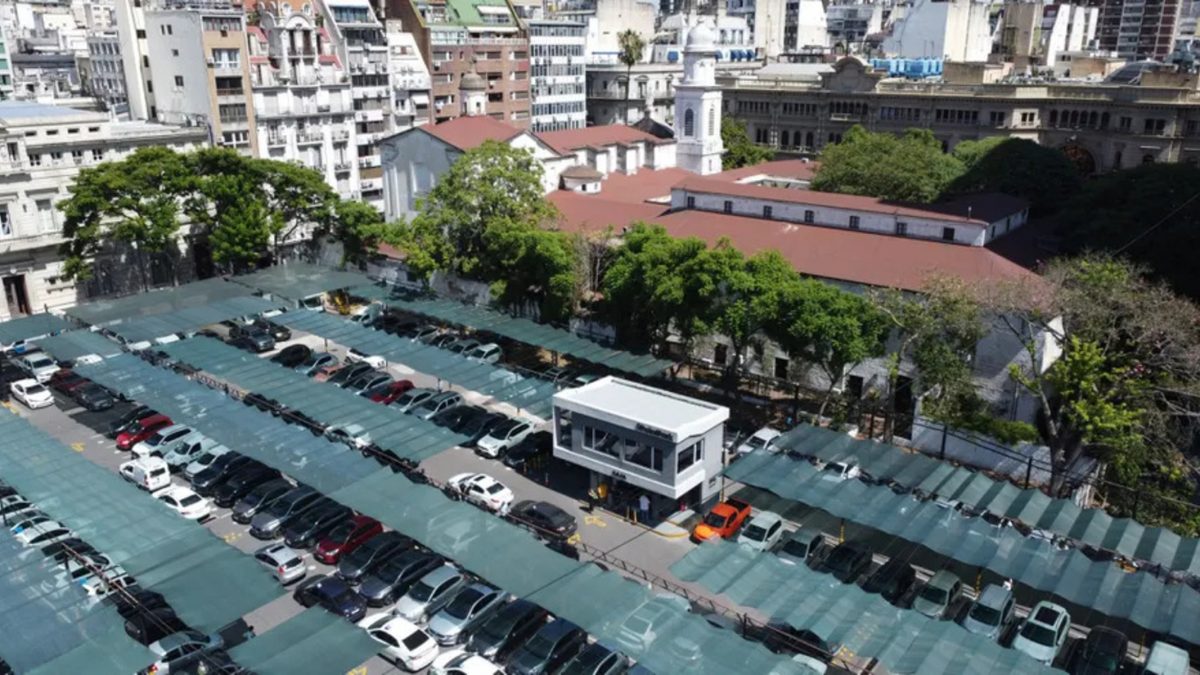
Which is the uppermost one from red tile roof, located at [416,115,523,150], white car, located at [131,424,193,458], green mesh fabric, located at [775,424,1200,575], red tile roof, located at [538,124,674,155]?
red tile roof, located at [416,115,523,150]

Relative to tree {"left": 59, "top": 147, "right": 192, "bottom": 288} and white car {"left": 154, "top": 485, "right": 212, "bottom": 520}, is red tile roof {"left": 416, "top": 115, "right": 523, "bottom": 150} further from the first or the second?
white car {"left": 154, "top": 485, "right": 212, "bottom": 520}

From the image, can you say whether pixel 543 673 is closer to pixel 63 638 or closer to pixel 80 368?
pixel 63 638

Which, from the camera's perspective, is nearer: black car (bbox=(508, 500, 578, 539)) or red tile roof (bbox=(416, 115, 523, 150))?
black car (bbox=(508, 500, 578, 539))

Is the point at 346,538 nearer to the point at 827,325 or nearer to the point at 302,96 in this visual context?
the point at 827,325

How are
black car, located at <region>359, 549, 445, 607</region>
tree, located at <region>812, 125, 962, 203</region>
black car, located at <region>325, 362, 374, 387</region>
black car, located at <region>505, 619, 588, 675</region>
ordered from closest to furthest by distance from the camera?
black car, located at <region>505, 619, 588, 675</region>, black car, located at <region>359, 549, 445, 607</region>, black car, located at <region>325, 362, 374, 387</region>, tree, located at <region>812, 125, 962, 203</region>

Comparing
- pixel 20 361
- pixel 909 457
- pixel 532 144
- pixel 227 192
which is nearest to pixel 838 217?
pixel 909 457

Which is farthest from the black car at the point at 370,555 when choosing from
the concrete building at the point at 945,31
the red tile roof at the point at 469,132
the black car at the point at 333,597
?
the concrete building at the point at 945,31

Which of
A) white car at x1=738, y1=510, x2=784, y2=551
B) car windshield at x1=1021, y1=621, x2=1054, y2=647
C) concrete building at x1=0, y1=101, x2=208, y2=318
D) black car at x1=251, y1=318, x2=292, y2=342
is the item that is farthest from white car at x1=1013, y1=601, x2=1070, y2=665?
concrete building at x1=0, y1=101, x2=208, y2=318

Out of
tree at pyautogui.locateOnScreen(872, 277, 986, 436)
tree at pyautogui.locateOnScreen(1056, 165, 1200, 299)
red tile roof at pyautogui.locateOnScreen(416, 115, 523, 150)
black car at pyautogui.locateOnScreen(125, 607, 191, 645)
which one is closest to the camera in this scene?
black car at pyautogui.locateOnScreen(125, 607, 191, 645)
